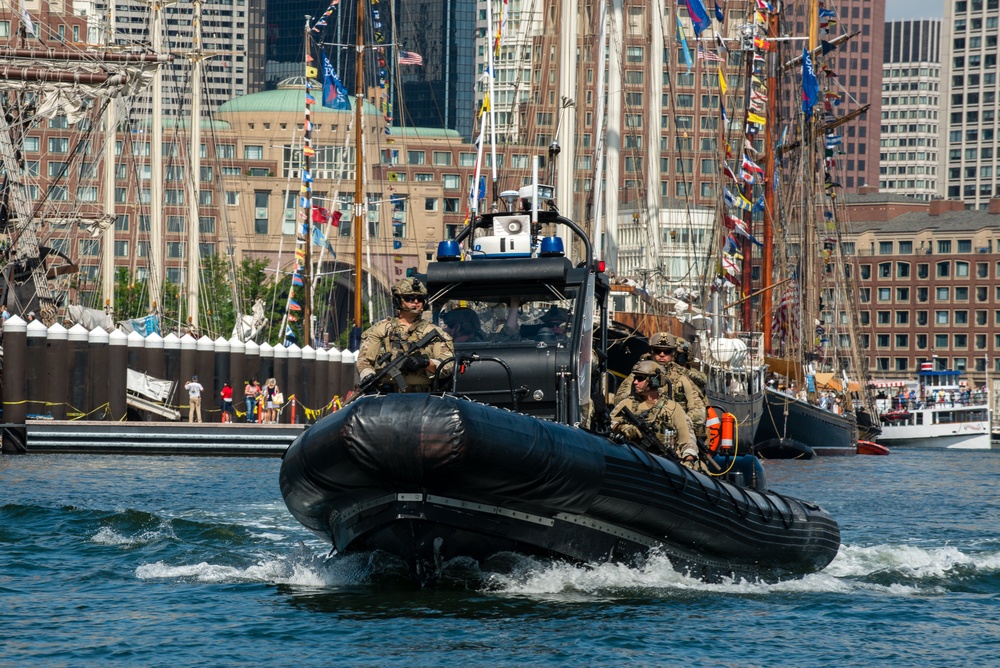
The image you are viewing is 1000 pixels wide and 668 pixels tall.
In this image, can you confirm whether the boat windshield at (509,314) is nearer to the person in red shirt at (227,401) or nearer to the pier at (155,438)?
the pier at (155,438)

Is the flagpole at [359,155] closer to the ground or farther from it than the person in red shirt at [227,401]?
farther from it

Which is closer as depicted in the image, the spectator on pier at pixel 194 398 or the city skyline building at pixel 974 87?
the spectator on pier at pixel 194 398

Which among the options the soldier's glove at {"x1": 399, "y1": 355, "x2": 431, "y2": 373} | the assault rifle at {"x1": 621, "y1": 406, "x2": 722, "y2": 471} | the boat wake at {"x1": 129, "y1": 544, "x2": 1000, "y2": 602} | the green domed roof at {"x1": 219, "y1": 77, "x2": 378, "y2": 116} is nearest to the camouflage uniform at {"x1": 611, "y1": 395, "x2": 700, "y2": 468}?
the assault rifle at {"x1": 621, "y1": 406, "x2": 722, "y2": 471}

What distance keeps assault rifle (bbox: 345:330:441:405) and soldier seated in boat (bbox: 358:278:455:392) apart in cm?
5

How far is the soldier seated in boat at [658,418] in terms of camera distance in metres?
15.7

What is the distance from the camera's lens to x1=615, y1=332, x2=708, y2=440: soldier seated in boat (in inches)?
643

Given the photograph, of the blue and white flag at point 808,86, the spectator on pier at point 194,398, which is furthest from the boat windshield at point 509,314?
the blue and white flag at point 808,86

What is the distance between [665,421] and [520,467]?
10.1ft

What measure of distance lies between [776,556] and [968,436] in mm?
85056

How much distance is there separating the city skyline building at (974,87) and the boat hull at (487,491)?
617 ft

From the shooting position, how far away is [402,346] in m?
14.8

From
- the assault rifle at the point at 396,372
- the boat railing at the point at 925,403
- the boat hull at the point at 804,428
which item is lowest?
the boat railing at the point at 925,403

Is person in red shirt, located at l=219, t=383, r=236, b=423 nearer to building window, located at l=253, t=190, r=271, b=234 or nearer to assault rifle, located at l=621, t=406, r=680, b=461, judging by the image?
assault rifle, located at l=621, t=406, r=680, b=461

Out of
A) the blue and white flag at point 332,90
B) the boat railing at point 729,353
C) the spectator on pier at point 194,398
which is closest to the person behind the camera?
the spectator on pier at point 194,398
